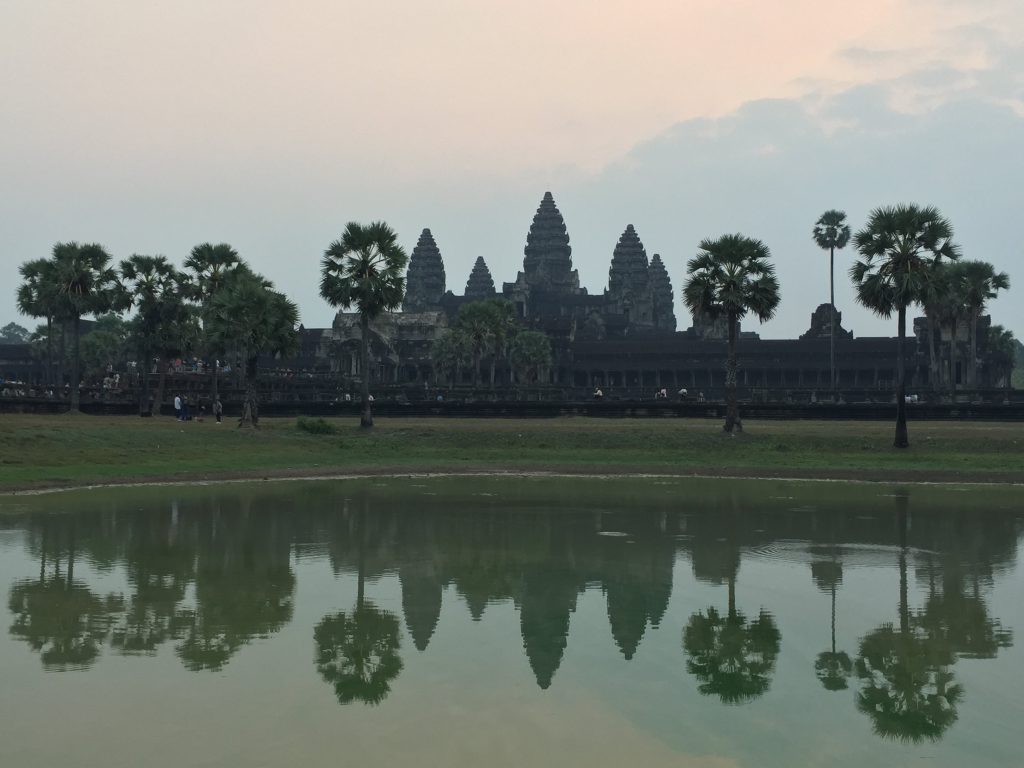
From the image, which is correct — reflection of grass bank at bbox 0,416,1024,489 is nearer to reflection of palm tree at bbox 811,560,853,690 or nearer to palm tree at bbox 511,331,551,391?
reflection of palm tree at bbox 811,560,853,690

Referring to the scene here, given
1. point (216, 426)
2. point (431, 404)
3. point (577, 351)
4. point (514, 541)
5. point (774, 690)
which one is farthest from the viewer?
point (577, 351)

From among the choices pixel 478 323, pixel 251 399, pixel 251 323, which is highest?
pixel 478 323

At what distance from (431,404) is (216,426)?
14321 millimetres

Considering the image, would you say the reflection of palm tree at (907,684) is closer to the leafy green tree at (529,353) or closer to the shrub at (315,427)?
the shrub at (315,427)

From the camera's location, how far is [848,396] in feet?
243

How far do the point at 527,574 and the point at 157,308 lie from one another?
153 ft

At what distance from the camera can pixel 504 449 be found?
48.6 metres

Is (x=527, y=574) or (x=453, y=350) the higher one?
(x=453, y=350)

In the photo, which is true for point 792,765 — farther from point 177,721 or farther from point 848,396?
point 848,396

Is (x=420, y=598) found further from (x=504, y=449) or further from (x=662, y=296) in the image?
(x=662, y=296)

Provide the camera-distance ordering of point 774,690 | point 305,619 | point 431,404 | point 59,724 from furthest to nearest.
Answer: point 431,404, point 305,619, point 774,690, point 59,724

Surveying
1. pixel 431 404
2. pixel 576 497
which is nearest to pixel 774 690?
pixel 576 497

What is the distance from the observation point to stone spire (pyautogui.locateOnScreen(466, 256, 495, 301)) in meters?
181

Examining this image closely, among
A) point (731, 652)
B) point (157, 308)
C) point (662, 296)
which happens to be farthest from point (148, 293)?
point (662, 296)
